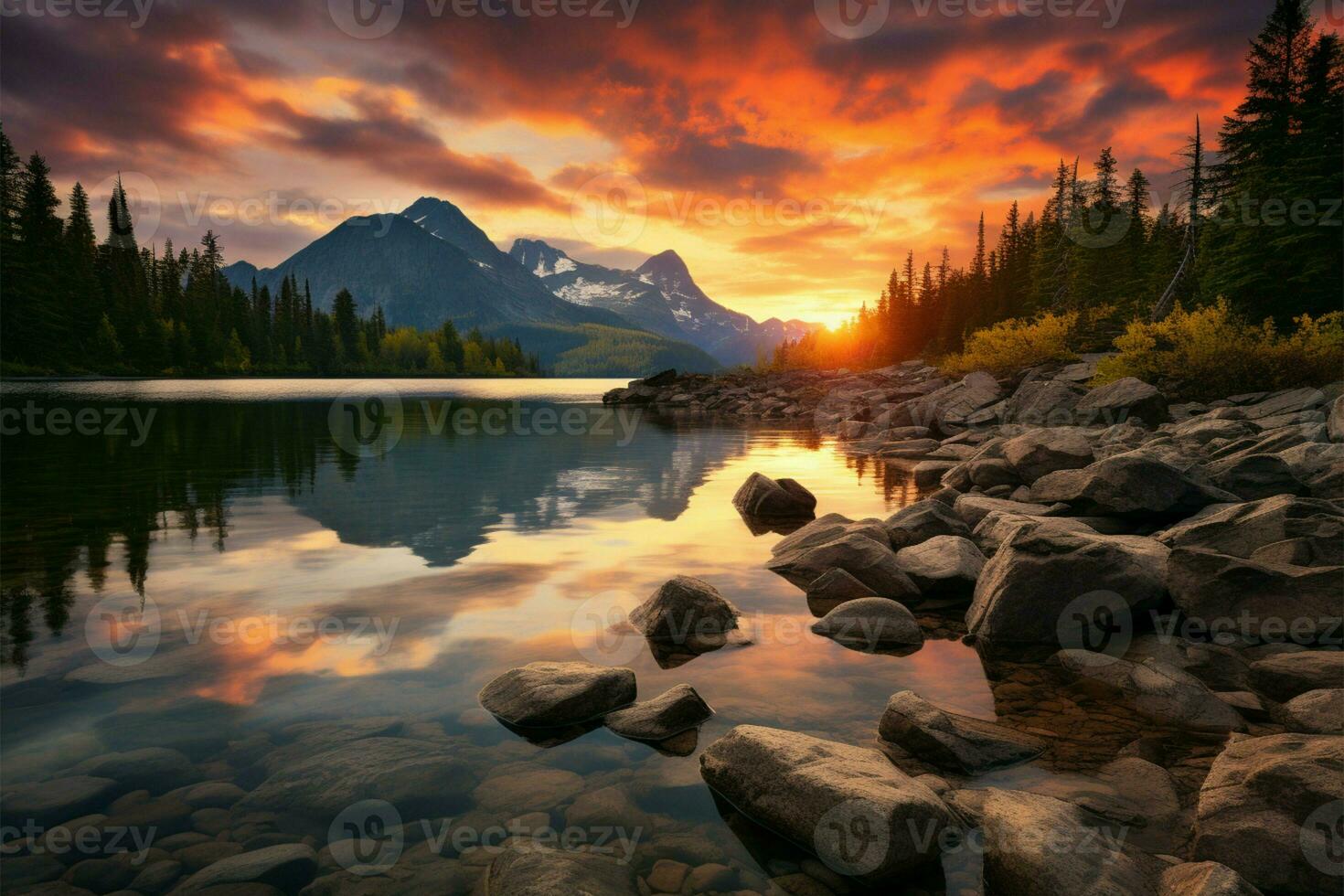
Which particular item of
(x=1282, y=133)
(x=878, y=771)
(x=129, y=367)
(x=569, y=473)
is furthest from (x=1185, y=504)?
(x=129, y=367)

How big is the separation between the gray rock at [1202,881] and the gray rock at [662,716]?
3451 mm

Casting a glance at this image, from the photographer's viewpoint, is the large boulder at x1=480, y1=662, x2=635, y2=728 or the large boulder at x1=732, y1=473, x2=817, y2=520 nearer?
the large boulder at x1=480, y1=662, x2=635, y2=728

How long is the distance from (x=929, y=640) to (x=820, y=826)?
14.7ft

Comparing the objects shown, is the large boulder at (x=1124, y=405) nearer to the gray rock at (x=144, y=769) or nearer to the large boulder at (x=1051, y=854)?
the large boulder at (x=1051, y=854)

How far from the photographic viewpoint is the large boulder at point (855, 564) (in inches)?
385

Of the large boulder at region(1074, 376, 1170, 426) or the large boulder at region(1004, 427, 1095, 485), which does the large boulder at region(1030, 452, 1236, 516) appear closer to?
the large boulder at region(1004, 427, 1095, 485)

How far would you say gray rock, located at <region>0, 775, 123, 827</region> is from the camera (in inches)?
181

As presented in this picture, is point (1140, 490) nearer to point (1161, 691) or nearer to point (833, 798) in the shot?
point (1161, 691)

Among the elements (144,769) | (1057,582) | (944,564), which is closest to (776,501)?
(944,564)

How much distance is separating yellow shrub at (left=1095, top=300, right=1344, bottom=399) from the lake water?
1326 cm

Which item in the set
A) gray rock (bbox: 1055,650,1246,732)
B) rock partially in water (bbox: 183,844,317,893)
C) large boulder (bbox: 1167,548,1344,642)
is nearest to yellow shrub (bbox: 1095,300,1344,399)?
A: large boulder (bbox: 1167,548,1344,642)

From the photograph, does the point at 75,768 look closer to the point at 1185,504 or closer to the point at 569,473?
the point at 1185,504

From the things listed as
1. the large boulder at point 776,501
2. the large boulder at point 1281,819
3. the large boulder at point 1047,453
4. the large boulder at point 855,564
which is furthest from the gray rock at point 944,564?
the large boulder at point 776,501

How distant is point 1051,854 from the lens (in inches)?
152
